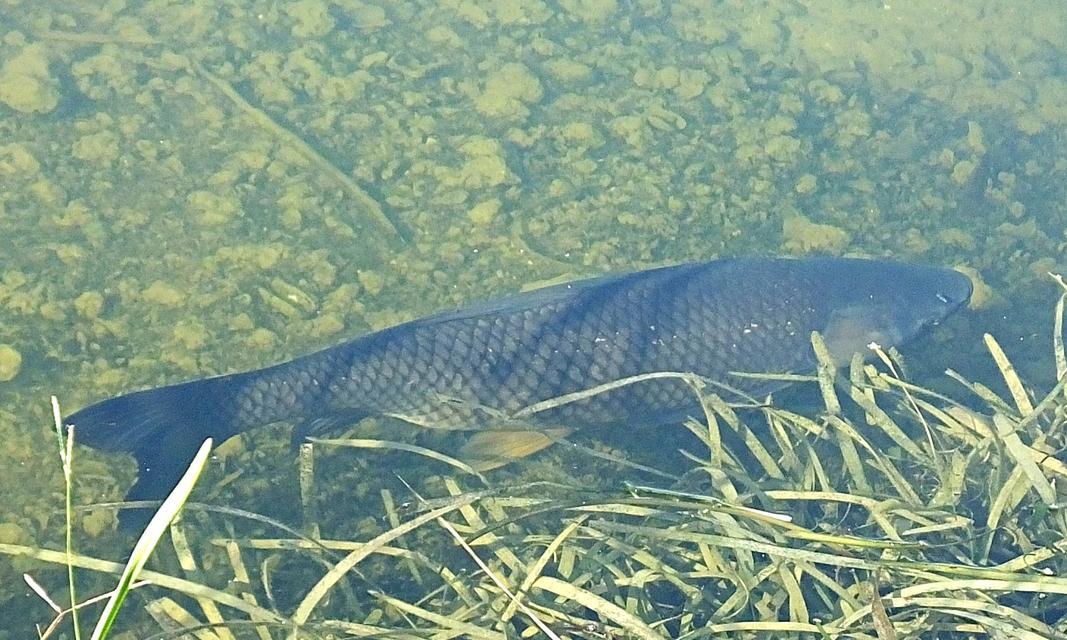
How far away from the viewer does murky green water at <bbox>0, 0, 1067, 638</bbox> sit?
366cm

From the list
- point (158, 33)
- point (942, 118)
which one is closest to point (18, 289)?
point (158, 33)

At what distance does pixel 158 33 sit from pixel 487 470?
2975mm

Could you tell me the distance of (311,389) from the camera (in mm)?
3141

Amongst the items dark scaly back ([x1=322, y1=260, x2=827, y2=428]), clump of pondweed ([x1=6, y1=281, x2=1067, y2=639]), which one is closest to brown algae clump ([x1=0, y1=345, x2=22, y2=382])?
clump of pondweed ([x1=6, y1=281, x2=1067, y2=639])

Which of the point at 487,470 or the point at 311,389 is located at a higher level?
the point at 311,389

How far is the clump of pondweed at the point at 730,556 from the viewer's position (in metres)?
2.54

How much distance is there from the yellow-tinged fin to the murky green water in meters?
0.24

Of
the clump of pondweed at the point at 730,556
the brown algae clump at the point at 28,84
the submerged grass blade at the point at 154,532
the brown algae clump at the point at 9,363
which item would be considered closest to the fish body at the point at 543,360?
the clump of pondweed at the point at 730,556

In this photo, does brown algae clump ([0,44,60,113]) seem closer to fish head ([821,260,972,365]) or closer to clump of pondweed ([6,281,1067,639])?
clump of pondweed ([6,281,1067,639])

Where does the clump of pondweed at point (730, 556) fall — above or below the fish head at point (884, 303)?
below

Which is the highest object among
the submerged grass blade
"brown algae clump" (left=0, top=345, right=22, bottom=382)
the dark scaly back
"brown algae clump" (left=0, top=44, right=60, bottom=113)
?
the submerged grass blade

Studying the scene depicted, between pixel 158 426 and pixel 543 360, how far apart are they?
125cm

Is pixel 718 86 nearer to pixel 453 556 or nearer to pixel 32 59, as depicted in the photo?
pixel 453 556

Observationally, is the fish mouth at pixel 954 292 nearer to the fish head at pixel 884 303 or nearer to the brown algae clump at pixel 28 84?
the fish head at pixel 884 303
